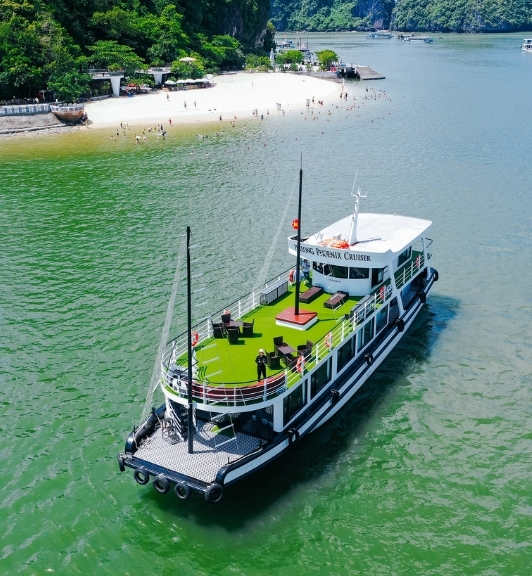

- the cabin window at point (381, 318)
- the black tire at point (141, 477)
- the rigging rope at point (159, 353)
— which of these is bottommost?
the rigging rope at point (159, 353)

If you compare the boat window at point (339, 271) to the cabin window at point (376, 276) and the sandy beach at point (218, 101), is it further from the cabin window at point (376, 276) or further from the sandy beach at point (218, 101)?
the sandy beach at point (218, 101)

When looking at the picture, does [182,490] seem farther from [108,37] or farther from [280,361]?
[108,37]

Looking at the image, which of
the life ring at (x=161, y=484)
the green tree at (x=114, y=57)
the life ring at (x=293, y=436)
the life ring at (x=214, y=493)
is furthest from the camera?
the green tree at (x=114, y=57)

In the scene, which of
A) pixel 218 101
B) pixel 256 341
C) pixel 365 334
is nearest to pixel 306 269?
pixel 365 334

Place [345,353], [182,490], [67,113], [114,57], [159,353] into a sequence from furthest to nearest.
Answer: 1. [114,57]
2. [67,113]
3. [159,353]
4. [345,353]
5. [182,490]

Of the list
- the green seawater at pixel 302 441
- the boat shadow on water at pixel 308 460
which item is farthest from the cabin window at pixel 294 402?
the green seawater at pixel 302 441

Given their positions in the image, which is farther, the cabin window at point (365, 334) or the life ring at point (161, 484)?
the cabin window at point (365, 334)
